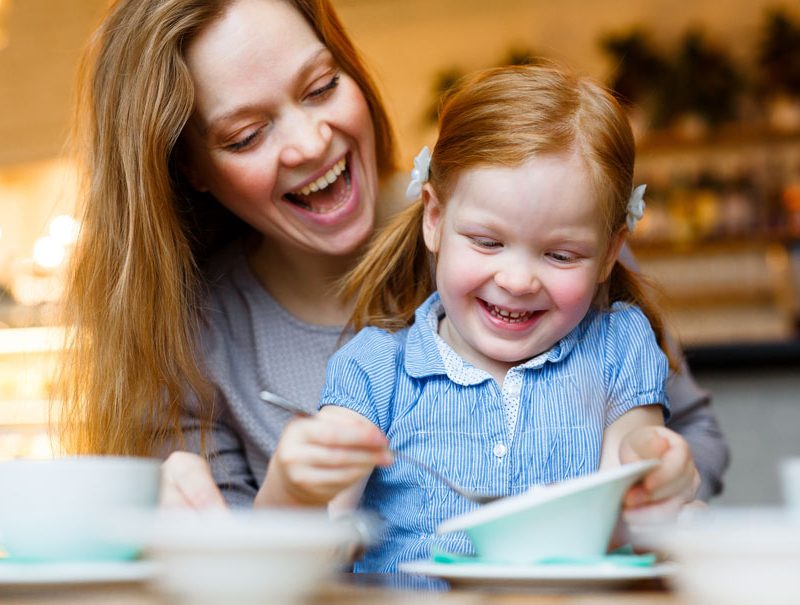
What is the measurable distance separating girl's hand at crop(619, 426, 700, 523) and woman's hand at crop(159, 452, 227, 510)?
0.37 meters

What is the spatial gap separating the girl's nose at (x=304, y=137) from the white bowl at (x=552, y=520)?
0.75m

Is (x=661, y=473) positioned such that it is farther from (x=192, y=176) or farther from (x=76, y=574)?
(x=192, y=176)

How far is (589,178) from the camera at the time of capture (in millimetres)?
1133

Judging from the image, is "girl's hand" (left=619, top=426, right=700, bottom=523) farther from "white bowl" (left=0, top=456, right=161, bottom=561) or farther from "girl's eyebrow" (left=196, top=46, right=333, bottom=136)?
"girl's eyebrow" (left=196, top=46, right=333, bottom=136)

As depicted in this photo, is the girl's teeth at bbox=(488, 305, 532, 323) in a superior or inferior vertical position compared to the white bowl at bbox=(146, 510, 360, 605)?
superior

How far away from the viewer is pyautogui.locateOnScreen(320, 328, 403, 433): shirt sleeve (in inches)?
46.3

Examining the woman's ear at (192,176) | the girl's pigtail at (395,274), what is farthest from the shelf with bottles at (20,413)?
the girl's pigtail at (395,274)

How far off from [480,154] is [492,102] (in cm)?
9

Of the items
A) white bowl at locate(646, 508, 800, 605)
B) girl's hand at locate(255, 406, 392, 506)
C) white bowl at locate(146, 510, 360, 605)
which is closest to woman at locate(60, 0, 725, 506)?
girl's hand at locate(255, 406, 392, 506)

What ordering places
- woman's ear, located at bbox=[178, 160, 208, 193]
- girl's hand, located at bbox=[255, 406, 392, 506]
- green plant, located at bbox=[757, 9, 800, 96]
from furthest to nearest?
Answer: green plant, located at bbox=[757, 9, 800, 96] → woman's ear, located at bbox=[178, 160, 208, 193] → girl's hand, located at bbox=[255, 406, 392, 506]

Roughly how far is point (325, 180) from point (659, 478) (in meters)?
0.77

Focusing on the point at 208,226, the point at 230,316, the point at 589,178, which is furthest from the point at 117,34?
the point at 589,178

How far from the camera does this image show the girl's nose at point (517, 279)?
1093mm

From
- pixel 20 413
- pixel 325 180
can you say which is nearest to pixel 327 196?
pixel 325 180
